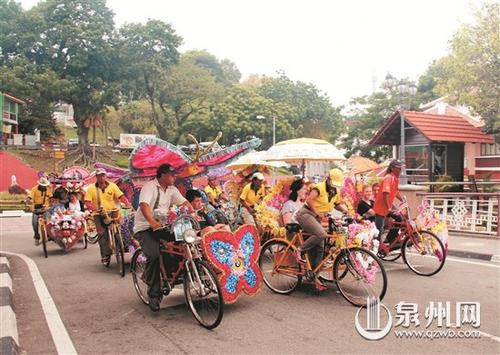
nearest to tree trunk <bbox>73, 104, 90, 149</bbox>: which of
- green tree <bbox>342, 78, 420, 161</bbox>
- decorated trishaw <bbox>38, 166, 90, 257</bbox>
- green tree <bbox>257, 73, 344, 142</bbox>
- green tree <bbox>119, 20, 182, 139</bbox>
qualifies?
green tree <bbox>119, 20, 182, 139</bbox>

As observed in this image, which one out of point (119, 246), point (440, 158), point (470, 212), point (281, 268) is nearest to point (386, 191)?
point (281, 268)

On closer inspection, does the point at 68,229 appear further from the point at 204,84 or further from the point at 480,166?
the point at 204,84

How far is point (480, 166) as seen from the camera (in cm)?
2272

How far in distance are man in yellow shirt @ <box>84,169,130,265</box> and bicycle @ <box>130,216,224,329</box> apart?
9.92 feet

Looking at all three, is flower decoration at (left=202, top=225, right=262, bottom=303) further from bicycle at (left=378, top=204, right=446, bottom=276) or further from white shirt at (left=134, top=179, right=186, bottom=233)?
bicycle at (left=378, top=204, right=446, bottom=276)

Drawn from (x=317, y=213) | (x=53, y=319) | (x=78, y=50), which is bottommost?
(x=53, y=319)

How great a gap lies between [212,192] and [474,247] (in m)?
6.12

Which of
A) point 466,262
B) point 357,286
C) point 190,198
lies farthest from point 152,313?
point 466,262

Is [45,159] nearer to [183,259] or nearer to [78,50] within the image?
[78,50]

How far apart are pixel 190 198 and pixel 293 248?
179cm

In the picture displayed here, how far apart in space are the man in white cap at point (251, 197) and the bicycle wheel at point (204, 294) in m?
3.87

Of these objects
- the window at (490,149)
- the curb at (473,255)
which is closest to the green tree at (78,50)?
the window at (490,149)

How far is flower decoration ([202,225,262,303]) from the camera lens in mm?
5504

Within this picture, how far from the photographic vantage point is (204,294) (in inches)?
210
